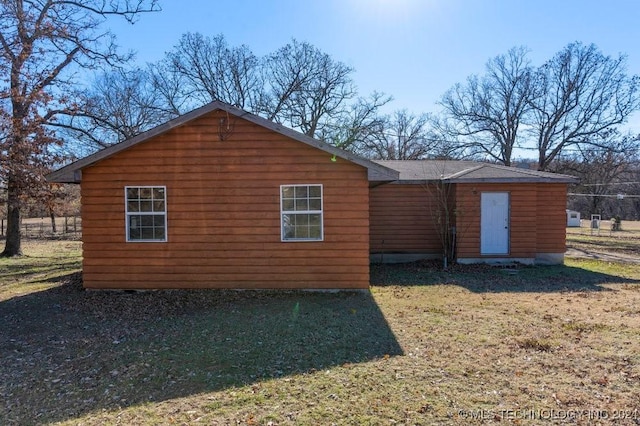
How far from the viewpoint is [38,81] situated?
13906 millimetres

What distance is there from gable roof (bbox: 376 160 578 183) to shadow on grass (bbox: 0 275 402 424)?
5.47 meters

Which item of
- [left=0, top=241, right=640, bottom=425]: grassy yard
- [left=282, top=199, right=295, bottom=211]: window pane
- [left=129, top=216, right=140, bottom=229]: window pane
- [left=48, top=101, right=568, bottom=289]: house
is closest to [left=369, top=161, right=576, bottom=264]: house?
[left=0, top=241, right=640, bottom=425]: grassy yard

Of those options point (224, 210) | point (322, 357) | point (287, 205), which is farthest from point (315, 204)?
point (322, 357)

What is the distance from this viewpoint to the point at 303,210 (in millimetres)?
8375

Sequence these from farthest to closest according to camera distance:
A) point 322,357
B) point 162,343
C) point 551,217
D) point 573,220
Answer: point 573,220 → point 551,217 → point 162,343 → point 322,357

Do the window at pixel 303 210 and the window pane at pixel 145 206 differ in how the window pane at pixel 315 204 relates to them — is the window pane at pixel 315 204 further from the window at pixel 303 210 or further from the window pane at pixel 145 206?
the window pane at pixel 145 206

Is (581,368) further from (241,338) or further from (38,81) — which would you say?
(38,81)

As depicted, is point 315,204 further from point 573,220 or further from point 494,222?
point 573,220

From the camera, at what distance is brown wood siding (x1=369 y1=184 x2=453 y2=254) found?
1301cm

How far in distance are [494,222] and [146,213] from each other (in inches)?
364

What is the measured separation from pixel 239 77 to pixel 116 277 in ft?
75.4

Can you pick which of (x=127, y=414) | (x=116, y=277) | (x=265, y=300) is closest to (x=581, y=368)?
(x=127, y=414)

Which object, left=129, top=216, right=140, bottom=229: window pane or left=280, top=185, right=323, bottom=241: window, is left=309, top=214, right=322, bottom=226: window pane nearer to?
left=280, top=185, right=323, bottom=241: window

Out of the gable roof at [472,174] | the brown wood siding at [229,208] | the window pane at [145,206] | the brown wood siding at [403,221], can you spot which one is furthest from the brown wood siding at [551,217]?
the window pane at [145,206]
